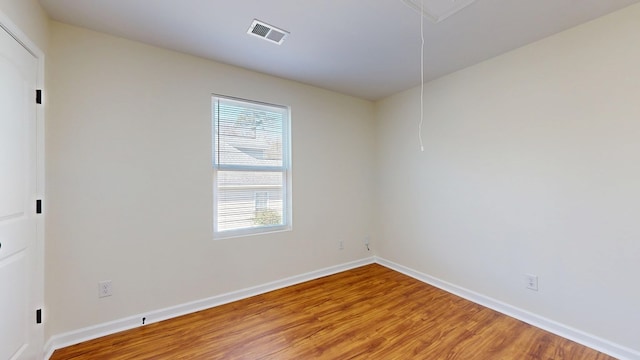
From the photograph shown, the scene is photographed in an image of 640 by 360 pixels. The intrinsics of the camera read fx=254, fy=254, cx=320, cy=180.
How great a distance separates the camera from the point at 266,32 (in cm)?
215

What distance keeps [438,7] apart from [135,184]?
9.42 feet

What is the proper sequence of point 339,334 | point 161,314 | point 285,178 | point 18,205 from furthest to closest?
point 285,178, point 161,314, point 339,334, point 18,205

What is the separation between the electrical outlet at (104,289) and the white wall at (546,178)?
11.0ft

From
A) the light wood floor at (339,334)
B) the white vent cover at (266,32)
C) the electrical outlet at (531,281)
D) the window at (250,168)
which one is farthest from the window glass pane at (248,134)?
Answer: the electrical outlet at (531,281)

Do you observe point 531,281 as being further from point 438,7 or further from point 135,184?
point 135,184

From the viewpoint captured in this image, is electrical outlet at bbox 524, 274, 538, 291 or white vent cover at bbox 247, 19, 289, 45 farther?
electrical outlet at bbox 524, 274, 538, 291

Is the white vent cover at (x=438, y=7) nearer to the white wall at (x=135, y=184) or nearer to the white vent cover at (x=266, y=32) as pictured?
the white vent cover at (x=266, y=32)

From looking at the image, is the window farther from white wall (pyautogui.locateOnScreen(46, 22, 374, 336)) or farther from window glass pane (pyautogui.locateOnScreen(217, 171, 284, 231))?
white wall (pyautogui.locateOnScreen(46, 22, 374, 336))

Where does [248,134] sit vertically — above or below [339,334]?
above

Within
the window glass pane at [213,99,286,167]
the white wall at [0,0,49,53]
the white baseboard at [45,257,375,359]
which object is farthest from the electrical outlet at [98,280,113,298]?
the white wall at [0,0,49,53]

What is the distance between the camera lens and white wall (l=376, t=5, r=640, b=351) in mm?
1893

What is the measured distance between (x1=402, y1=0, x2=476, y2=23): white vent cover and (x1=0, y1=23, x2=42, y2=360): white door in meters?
2.52

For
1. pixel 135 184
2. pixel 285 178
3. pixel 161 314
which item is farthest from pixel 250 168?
pixel 161 314

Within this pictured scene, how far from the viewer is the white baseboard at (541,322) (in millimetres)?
1896
